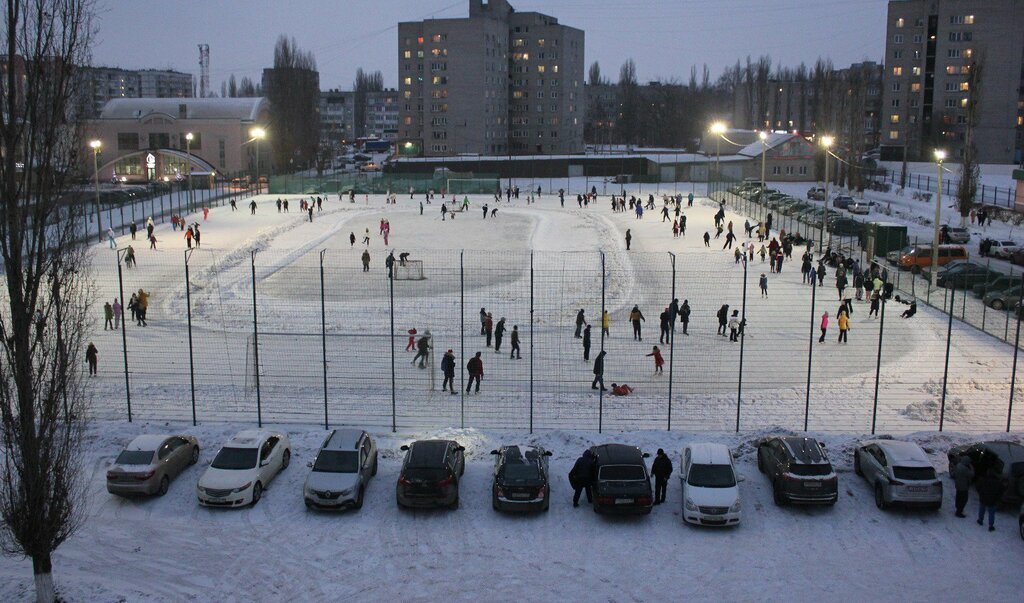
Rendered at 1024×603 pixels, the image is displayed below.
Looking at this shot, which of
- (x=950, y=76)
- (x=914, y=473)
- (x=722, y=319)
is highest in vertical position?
(x=950, y=76)

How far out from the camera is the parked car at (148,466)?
16562mm

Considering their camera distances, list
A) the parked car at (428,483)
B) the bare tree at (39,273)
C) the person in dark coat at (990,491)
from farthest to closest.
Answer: the parked car at (428,483) → the person in dark coat at (990,491) → the bare tree at (39,273)

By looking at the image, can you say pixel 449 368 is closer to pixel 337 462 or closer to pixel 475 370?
pixel 475 370

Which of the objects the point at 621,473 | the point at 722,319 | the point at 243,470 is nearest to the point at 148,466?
the point at 243,470

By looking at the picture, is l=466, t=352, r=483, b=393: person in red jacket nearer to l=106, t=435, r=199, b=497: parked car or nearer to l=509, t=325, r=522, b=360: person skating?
l=509, t=325, r=522, b=360: person skating

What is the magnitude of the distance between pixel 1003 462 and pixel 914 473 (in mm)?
1864

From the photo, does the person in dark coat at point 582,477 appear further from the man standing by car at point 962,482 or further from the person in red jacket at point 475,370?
the person in red jacket at point 475,370

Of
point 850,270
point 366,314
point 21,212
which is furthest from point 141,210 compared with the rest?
point 21,212

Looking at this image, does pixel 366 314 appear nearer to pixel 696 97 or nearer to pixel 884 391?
pixel 884 391

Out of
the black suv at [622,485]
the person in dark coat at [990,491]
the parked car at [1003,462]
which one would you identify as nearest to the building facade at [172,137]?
the black suv at [622,485]

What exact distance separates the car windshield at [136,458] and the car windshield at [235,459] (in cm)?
110

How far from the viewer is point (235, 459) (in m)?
A: 16.9

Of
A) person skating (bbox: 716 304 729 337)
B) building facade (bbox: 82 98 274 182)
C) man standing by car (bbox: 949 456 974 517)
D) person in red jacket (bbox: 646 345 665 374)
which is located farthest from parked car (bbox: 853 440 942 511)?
building facade (bbox: 82 98 274 182)

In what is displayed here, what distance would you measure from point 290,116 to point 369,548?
311 feet
